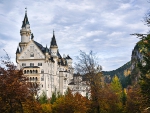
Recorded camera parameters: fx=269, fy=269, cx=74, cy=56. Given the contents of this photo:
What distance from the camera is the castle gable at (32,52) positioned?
81688 millimetres

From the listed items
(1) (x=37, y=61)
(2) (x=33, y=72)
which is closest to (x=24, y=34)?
(1) (x=37, y=61)

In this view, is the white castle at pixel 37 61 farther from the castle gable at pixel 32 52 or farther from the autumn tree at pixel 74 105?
the autumn tree at pixel 74 105

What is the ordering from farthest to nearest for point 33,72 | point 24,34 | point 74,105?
point 24,34, point 33,72, point 74,105

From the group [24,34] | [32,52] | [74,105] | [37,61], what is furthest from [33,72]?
[74,105]

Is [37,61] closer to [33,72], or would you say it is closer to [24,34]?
[33,72]

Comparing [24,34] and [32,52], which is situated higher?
[24,34]

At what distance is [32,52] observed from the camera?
8194 cm

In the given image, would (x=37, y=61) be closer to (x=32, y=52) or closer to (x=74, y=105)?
(x=32, y=52)

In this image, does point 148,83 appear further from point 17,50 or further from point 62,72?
point 62,72

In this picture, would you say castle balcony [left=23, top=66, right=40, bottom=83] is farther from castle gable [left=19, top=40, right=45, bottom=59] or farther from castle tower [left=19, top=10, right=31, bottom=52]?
castle tower [left=19, top=10, right=31, bottom=52]

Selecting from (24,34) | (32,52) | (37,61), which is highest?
(24,34)

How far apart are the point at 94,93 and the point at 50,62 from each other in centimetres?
5441

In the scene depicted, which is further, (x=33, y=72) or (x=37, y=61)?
(x=37, y=61)

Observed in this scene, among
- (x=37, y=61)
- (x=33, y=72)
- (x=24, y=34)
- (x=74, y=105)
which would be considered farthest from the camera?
(x=24, y=34)
